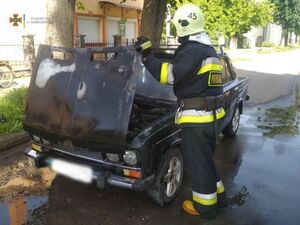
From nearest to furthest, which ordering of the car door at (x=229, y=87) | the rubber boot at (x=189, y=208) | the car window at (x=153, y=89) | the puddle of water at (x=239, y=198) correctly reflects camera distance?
the rubber boot at (x=189, y=208) < the puddle of water at (x=239, y=198) < the car window at (x=153, y=89) < the car door at (x=229, y=87)

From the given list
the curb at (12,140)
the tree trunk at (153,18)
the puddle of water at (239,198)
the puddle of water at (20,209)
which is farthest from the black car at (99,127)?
the tree trunk at (153,18)

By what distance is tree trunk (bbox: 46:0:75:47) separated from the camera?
7418 millimetres

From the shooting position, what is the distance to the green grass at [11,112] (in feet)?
22.2

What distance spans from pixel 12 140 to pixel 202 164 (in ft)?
12.0

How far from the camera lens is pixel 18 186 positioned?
194 inches

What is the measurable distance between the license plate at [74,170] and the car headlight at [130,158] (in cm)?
41

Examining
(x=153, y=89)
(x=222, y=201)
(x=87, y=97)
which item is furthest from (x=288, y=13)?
(x=87, y=97)

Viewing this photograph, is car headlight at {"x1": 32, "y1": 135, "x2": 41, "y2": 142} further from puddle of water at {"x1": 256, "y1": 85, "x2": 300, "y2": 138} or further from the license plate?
puddle of water at {"x1": 256, "y1": 85, "x2": 300, "y2": 138}

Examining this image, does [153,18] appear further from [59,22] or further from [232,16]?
[232,16]

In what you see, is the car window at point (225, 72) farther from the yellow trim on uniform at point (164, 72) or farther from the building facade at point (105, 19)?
the building facade at point (105, 19)

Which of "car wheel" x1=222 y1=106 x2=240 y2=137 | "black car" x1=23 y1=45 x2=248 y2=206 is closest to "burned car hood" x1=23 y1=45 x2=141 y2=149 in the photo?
"black car" x1=23 y1=45 x2=248 y2=206

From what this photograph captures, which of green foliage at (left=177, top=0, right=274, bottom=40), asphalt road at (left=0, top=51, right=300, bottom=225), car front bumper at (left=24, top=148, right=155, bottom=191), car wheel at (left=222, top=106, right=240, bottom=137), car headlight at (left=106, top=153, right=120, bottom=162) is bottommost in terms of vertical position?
asphalt road at (left=0, top=51, right=300, bottom=225)

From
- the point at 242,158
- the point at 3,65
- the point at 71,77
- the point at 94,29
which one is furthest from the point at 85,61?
the point at 94,29

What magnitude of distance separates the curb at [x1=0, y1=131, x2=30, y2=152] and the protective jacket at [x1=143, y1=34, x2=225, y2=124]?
3404mm
